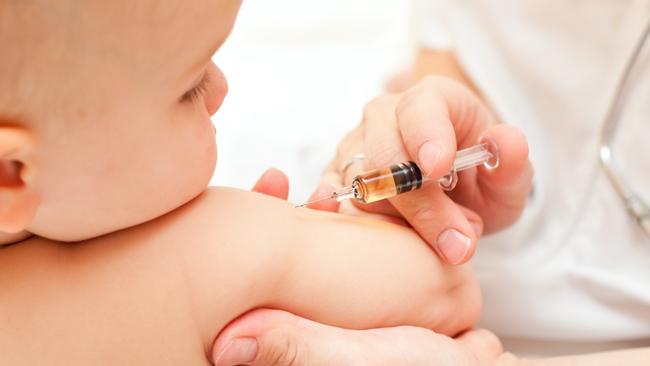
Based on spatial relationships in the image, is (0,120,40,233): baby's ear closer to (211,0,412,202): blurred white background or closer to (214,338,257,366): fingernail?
(214,338,257,366): fingernail

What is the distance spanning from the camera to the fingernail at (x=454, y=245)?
0.76 meters

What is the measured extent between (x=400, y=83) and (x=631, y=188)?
568 mm

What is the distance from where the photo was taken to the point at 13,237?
670 mm

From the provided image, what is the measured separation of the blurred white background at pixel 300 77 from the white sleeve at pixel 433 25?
0.10 metres

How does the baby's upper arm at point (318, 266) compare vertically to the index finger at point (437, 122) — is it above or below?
below

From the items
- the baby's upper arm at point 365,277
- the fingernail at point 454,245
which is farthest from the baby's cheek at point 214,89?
the fingernail at point 454,245

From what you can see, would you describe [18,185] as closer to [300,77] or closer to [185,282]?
[185,282]

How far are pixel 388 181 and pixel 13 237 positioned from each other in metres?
0.42

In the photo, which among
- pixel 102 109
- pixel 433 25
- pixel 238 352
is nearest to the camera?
pixel 102 109

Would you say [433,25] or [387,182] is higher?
[433,25]

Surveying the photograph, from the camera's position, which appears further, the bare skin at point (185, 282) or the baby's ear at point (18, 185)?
the bare skin at point (185, 282)

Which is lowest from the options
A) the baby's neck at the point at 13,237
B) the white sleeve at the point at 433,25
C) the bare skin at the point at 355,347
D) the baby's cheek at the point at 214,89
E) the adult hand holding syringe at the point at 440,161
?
the bare skin at the point at 355,347

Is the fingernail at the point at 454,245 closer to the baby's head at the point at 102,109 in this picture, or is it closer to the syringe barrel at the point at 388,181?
the syringe barrel at the point at 388,181

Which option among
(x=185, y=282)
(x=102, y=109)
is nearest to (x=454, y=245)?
(x=185, y=282)
